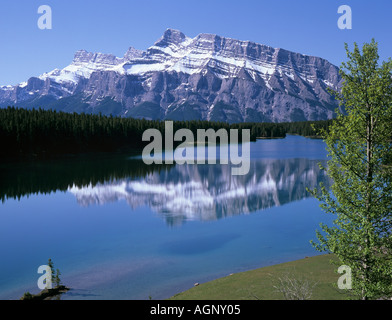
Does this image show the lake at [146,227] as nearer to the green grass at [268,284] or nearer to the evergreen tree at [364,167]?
the green grass at [268,284]

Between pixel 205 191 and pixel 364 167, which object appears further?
pixel 205 191

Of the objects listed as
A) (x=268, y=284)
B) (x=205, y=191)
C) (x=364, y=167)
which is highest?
(x=364, y=167)

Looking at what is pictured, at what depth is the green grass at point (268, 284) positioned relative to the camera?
75.5ft

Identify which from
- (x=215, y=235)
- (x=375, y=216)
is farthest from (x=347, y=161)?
(x=215, y=235)

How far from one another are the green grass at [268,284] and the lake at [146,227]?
319 centimetres

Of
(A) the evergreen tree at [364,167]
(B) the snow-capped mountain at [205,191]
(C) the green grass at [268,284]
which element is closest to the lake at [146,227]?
(B) the snow-capped mountain at [205,191]

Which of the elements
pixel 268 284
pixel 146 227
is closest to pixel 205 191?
pixel 146 227

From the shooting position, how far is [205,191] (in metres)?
77.2

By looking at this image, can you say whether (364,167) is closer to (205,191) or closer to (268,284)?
(268,284)

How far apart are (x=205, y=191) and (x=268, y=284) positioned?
2055 inches

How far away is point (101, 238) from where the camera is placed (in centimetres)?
4506

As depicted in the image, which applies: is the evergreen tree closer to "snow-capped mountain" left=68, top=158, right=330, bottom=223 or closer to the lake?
the lake

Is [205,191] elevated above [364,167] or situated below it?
below

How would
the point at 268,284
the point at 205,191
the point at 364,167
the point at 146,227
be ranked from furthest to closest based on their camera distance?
1. the point at 205,191
2. the point at 146,227
3. the point at 268,284
4. the point at 364,167
